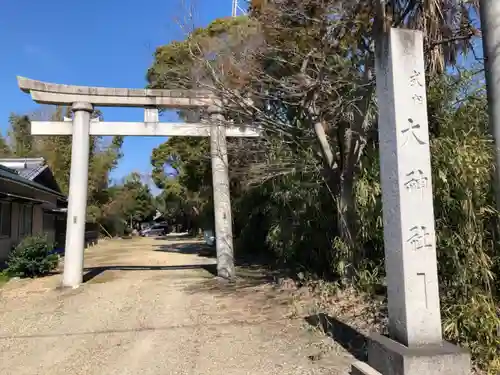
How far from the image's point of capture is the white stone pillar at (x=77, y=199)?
1069 centimetres

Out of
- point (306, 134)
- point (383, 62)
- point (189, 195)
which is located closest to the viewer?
point (383, 62)

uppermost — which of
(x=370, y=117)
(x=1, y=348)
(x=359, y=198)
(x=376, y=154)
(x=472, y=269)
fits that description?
(x=370, y=117)

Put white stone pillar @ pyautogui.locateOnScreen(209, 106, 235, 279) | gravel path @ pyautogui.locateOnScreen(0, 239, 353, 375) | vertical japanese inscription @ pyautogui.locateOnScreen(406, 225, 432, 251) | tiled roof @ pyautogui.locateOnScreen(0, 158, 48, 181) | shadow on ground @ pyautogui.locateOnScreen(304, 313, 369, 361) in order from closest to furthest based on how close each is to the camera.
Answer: vertical japanese inscription @ pyautogui.locateOnScreen(406, 225, 432, 251) → gravel path @ pyautogui.locateOnScreen(0, 239, 353, 375) → shadow on ground @ pyautogui.locateOnScreen(304, 313, 369, 361) → white stone pillar @ pyautogui.locateOnScreen(209, 106, 235, 279) → tiled roof @ pyautogui.locateOnScreen(0, 158, 48, 181)

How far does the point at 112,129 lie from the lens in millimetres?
11539

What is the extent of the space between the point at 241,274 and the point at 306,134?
523 cm

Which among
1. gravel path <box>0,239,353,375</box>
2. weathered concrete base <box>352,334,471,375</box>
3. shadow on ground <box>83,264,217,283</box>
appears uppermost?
weathered concrete base <box>352,334,471,375</box>

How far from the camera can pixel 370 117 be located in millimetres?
7496

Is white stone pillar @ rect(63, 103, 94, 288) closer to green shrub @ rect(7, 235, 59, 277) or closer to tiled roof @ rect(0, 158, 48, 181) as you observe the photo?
green shrub @ rect(7, 235, 59, 277)

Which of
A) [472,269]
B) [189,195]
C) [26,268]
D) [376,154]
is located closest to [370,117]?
[376,154]

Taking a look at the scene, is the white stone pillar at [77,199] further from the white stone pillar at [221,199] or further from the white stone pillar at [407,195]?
the white stone pillar at [407,195]

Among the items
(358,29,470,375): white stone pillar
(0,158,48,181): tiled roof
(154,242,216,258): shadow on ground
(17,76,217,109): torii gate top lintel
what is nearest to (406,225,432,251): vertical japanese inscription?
(358,29,470,375): white stone pillar

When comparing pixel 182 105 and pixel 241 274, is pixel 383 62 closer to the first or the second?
pixel 182 105

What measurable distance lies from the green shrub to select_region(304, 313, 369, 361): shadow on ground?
367 inches

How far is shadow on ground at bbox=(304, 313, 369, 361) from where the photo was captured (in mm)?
5010
